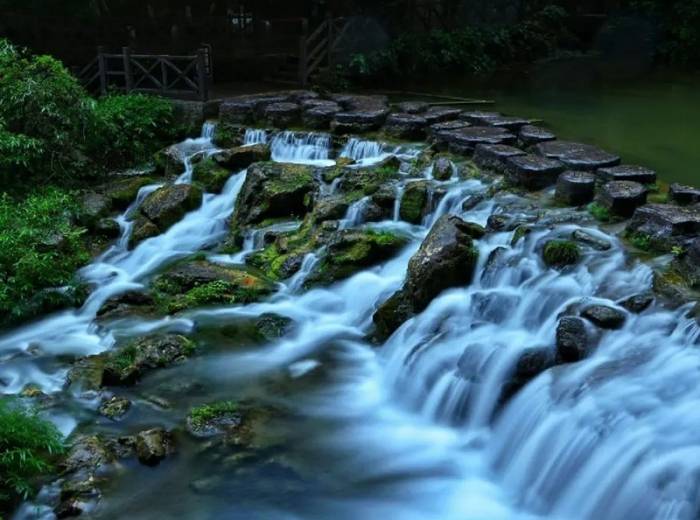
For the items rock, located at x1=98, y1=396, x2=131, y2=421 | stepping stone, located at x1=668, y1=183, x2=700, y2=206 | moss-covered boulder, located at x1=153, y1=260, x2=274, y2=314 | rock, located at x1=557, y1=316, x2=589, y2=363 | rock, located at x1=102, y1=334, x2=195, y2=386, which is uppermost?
stepping stone, located at x1=668, y1=183, x2=700, y2=206

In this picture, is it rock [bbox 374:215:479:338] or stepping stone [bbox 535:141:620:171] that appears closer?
rock [bbox 374:215:479:338]

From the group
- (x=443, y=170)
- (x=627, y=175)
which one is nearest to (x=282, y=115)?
(x=443, y=170)

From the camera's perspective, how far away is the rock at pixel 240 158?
12.2 m

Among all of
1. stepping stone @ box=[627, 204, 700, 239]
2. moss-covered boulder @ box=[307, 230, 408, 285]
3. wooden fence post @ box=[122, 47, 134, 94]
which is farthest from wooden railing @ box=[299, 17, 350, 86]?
stepping stone @ box=[627, 204, 700, 239]

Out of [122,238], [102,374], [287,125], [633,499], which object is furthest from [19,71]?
[633,499]

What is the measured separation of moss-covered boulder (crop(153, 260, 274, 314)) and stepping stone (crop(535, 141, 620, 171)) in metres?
4.28

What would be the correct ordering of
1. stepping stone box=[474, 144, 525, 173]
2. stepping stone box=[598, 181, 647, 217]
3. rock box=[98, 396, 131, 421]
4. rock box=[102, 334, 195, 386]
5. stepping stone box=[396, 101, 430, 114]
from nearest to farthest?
rock box=[98, 396, 131, 421]
rock box=[102, 334, 195, 386]
stepping stone box=[598, 181, 647, 217]
stepping stone box=[474, 144, 525, 173]
stepping stone box=[396, 101, 430, 114]

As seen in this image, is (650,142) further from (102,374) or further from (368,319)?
(102,374)

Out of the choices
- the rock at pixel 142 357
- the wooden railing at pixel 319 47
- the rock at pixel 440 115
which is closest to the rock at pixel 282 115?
the rock at pixel 440 115

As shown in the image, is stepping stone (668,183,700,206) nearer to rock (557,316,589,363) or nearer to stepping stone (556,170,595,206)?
stepping stone (556,170,595,206)

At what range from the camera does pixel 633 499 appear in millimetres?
5070

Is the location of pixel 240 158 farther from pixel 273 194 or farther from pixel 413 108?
pixel 413 108

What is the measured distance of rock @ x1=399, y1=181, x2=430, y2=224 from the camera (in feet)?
32.0

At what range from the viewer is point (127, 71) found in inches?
567
